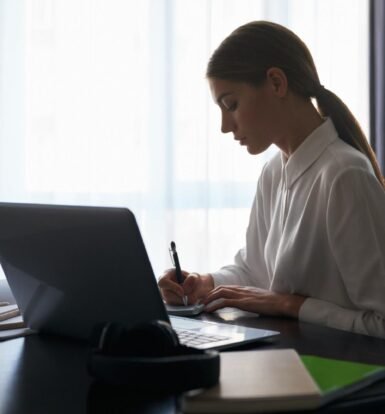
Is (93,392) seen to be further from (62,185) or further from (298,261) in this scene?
(62,185)

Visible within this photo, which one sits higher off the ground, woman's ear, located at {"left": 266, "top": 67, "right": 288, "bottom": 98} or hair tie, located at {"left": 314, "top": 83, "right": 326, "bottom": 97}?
woman's ear, located at {"left": 266, "top": 67, "right": 288, "bottom": 98}

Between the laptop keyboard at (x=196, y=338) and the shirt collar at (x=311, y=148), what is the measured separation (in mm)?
631

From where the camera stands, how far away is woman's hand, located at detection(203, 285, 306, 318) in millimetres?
1525

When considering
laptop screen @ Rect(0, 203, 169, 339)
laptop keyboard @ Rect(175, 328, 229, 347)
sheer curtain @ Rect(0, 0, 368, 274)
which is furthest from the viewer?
sheer curtain @ Rect(0, 0, 368, 274)

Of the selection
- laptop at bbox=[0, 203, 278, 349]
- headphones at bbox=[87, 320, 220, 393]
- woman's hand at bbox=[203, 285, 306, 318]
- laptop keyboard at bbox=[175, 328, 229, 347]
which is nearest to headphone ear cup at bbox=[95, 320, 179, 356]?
headphones at bbox=[87, 320, 220, 393]

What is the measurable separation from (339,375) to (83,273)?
1.42 ft

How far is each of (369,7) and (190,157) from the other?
3.90 ft

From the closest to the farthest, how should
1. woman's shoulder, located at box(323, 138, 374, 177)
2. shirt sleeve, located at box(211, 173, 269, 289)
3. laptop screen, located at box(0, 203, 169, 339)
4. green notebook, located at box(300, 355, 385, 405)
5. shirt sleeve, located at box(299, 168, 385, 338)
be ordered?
green notebook, located at box(300, 355, 385, 405) < laptop screen, located at box(0, 203, 169, 339) < shirt sleeve, located at box(299, 168, 385, 338) < woman's shoulder, located at box(323, 138, 374, 177) < shirt sleeve, located at box(211, 173, 269, 289)

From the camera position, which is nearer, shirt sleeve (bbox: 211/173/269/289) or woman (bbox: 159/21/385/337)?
woman (bbox: 159/21/385/337)

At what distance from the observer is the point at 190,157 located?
10.3 feet

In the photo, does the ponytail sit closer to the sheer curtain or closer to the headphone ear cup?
the headphone ear cup

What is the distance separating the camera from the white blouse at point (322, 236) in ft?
4.90

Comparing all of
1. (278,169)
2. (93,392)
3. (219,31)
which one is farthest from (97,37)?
(93,392)

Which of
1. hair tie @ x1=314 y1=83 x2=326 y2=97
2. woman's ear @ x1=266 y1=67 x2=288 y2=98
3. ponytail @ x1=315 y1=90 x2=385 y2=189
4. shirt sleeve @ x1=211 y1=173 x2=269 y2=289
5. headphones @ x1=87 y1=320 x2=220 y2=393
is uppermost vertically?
woman's ear @ x1=266 y1=67 x2=288 y2=98
